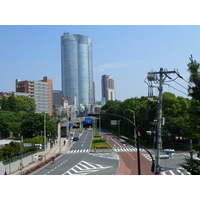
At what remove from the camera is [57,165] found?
33.2m

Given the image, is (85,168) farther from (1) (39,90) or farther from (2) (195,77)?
(1) (39,90)

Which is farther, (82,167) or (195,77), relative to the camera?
(82,167)

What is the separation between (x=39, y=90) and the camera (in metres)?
128

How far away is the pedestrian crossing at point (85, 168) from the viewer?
92.3 ft

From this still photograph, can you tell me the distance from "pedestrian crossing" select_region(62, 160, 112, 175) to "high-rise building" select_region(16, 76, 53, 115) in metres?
95.9

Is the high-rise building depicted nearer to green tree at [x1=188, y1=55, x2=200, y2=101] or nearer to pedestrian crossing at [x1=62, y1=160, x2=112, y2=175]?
pedestrian crossing at [x1=62, y1=160, x2=112, y2=175]

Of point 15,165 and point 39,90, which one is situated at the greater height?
point 39,90

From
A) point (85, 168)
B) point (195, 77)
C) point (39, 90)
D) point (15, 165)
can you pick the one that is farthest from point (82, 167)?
point (39, 90)

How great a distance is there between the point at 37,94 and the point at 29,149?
9237 centimetres

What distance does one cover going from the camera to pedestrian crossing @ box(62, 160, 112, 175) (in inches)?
1108

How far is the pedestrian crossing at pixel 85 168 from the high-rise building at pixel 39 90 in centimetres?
9586

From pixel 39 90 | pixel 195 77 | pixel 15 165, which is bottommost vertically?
pixel 15 165

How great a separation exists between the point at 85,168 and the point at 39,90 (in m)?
101

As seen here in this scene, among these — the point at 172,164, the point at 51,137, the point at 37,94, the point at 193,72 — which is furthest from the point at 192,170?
the point at 37,94
